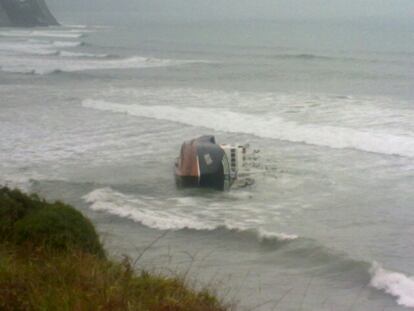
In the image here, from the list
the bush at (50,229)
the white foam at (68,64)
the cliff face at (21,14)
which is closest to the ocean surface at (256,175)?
the bush at (50,229)

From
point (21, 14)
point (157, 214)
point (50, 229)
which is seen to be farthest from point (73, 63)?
point (21, 14)

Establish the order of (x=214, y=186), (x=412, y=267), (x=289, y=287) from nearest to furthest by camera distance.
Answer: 1. (x=289, y=287)
2. (x=412, y=267)
3. (x=214, y=186)

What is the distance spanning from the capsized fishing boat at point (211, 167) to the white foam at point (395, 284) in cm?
656

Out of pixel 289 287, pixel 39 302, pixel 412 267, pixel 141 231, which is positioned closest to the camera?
pixel 39 302

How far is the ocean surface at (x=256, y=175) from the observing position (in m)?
12.0

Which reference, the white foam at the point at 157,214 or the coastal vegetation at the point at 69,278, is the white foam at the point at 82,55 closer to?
the white foam at the point at 157,214

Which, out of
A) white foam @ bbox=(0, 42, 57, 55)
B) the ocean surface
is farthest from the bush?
white foam @ bbox=(0, 42, 57, 55)

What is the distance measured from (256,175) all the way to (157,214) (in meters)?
4.29

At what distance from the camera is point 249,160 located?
66.7 ft

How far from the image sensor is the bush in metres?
9.56

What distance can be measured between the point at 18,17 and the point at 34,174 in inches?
4498

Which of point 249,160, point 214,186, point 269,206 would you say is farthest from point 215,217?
point 249,160

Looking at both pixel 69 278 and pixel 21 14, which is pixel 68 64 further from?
pixel 21 14

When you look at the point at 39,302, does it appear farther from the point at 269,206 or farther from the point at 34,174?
the point at 34,174
